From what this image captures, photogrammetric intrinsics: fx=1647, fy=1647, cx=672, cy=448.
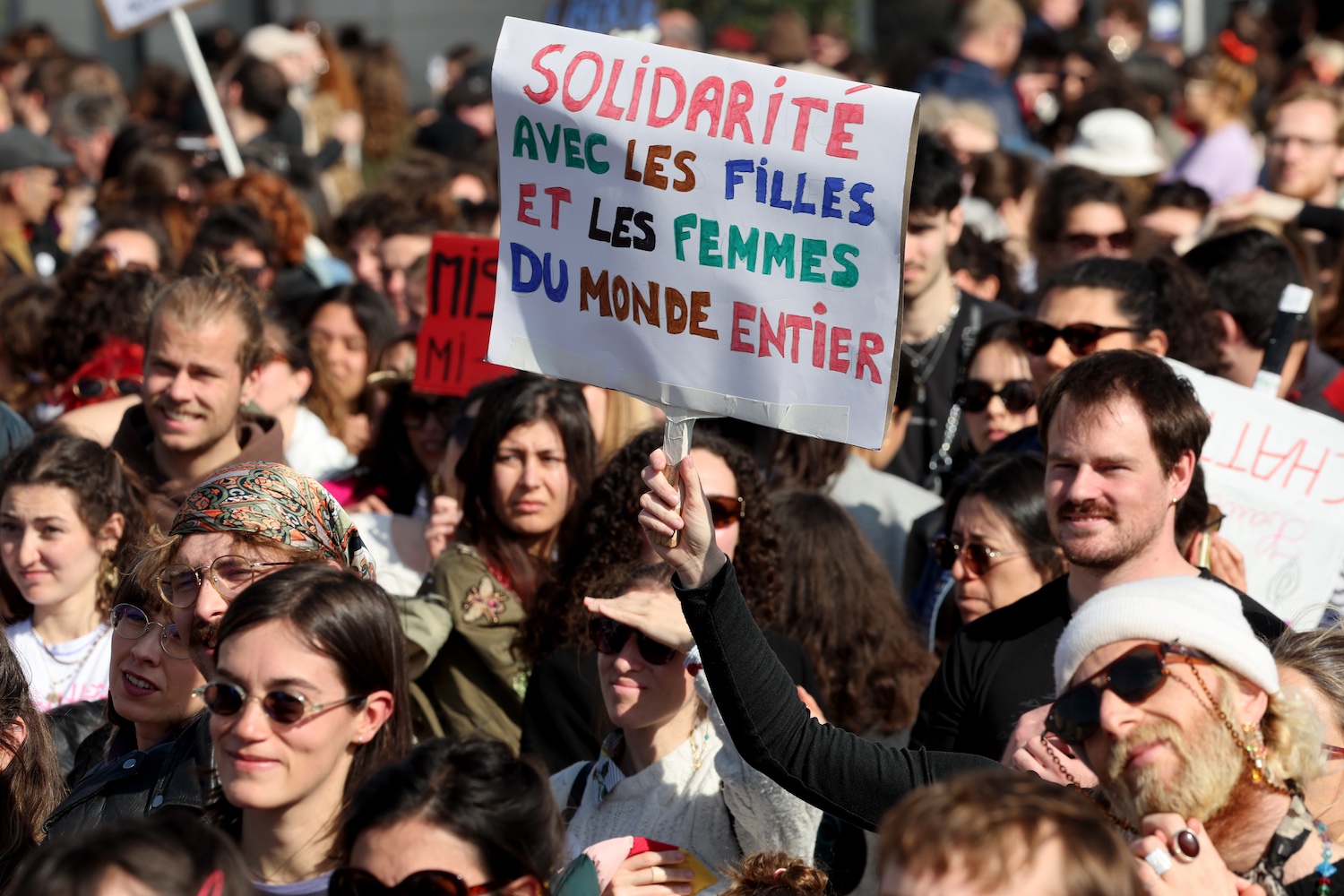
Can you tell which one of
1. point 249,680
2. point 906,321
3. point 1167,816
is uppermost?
point 1167,816

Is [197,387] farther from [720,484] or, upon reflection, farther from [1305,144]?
[1305,144]

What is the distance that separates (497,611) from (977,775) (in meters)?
2.60

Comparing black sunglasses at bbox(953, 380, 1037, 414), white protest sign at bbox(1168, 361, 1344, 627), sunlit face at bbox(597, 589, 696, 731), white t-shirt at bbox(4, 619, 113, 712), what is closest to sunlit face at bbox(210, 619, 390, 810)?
sunlit face at bbox(597, 589, 696, 731)

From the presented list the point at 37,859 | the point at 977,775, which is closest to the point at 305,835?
the point at 37,859

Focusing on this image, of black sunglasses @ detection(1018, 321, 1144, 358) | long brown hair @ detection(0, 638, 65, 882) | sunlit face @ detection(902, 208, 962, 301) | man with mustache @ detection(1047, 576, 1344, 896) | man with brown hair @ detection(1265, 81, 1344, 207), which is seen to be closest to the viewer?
man with mustache @ detection(1047, 576, 1344, 896)

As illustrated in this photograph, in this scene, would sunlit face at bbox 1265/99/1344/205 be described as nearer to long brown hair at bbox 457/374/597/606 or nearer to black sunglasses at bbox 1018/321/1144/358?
black sunglasses at bbox 1018/321/1144/358

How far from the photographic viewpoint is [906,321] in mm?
6188

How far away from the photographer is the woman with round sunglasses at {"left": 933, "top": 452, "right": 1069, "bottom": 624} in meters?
4.45

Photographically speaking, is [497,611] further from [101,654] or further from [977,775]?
[977,775]

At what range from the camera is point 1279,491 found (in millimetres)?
4590

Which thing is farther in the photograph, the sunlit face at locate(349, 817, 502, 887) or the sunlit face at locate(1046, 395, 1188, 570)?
the sunlit face at locate(1046, 395, 1188, 570)

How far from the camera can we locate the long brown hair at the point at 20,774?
11.1 ft

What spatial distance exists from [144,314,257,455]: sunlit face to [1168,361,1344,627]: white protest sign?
2834 mm

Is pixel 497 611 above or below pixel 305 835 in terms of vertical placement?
below
